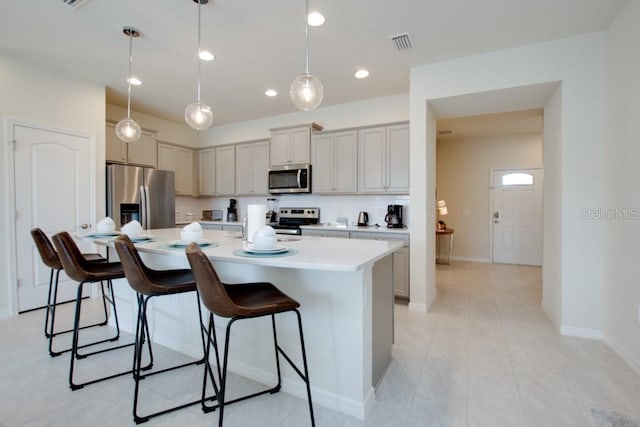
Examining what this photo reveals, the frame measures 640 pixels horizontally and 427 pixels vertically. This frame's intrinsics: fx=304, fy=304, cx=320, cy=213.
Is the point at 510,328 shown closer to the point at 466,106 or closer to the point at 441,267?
the point at 466,106

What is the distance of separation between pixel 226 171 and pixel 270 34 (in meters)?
3.13

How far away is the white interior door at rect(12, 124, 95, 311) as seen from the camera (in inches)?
130

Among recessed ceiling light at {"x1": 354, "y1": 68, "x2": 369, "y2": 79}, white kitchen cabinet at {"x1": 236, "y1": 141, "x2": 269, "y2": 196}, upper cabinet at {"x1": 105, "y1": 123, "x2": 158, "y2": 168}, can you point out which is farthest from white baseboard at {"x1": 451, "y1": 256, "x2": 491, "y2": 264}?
upper cabinet at {"x1": 105, "y1": 123, "x2": 158, "y2": 168}

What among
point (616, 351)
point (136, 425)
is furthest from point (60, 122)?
point (616, 351)

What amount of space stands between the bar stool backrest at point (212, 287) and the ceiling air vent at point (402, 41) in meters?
2.64

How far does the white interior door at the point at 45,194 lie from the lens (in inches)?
130

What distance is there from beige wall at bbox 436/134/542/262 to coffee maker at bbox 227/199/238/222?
448 cm

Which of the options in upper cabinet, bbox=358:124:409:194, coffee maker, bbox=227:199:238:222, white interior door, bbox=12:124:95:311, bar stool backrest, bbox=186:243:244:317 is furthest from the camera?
coffee maker, bbox=227:199:238:222

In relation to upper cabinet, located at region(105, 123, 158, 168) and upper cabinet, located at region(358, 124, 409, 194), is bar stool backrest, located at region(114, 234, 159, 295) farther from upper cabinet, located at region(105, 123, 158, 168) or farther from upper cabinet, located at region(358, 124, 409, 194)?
upper cabinet, located at region(105, 123, 158, 168)

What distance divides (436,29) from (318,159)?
234cm

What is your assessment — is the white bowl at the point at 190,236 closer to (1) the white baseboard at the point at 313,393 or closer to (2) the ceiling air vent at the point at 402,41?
(1) the white baseboard at the point at 313,393

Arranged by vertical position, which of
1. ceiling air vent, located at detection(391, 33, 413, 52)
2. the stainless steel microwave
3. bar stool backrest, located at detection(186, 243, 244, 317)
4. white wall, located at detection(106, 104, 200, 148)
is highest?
ceiling air vent, located at detection(391, 33, 413, 52)

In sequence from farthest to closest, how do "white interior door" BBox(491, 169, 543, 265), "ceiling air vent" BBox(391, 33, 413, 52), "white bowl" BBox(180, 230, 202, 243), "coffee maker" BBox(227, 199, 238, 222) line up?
"white interior door" BBox(491, 169, 543, 265), "coffee maker" BBox(227, 199, 238, 222), "ceiling air vent" BBox(391, 33, 413, 52), "white bowl" BBox(180, 230, 202, 243)

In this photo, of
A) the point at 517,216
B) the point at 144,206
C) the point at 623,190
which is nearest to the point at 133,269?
the point at 144,206
